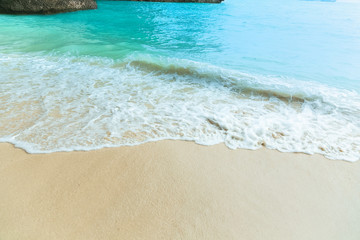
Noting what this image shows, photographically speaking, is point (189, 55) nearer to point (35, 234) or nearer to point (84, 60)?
point (84, 60)

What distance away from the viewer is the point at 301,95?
3.78 metres

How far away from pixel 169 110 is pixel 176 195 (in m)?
1.55

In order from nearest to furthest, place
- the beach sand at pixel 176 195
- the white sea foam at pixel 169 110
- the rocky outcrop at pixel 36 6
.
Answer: the beach sand at pixel 176 195, the white sea foam at pixel 169 110, the rocky outcrop at pixel 36 6

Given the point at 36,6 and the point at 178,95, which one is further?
the point at 36,6

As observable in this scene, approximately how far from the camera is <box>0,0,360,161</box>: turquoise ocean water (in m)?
2.54

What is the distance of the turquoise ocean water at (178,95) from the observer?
254 cm

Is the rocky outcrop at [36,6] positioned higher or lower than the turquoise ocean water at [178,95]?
higher

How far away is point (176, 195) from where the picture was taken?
182 cm

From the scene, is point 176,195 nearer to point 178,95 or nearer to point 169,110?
point 169,110

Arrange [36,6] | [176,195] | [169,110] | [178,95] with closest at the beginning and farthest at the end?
[176,195]
[169,110]
[178,95]
[36,6]

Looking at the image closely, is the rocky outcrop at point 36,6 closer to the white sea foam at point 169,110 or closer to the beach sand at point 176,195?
the white sea foam at point 169,110

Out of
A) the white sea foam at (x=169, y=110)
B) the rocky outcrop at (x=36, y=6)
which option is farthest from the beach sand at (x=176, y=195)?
the rocky outcrop at (x=36, y=6)

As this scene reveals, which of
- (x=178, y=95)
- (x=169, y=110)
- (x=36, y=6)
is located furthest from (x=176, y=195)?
(x=36, y=6)

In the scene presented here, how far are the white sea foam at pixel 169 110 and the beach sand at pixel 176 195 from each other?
24 cm
